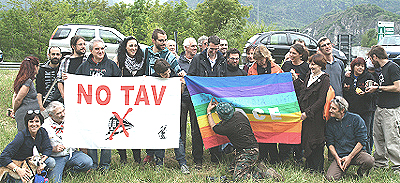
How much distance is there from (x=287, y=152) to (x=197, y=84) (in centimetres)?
194

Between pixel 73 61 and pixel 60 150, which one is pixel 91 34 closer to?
pixel 73 61

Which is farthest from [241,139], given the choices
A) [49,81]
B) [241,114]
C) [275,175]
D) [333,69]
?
[49,81]

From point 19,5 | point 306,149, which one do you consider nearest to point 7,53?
point 19,5

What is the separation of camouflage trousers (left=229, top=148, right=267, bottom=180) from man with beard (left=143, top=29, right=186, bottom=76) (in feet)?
4.89

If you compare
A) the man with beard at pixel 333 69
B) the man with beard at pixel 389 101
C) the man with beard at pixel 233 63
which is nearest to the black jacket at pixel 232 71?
the man with beard at pixel 233 63

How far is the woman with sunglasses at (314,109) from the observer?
4.86 metres

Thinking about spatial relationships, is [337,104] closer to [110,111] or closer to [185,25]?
[110,111]

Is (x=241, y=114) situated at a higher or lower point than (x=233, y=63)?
lower

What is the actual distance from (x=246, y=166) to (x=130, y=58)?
2314mm

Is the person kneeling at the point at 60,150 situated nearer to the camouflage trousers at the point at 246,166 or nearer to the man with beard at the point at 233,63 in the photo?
the camouflage trousers at the point at 246,166

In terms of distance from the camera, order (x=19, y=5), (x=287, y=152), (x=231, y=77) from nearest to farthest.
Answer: (x=231, y=77) < (x=287, y=152) < (x=19, y=5)

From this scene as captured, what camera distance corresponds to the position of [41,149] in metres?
4.43

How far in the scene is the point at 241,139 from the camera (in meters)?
4.75

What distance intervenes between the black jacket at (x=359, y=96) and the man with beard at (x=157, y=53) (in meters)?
2.74
